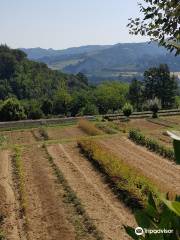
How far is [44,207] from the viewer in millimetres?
14719

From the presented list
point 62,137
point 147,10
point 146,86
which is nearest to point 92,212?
point 147,10

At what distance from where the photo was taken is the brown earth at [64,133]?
107 feet

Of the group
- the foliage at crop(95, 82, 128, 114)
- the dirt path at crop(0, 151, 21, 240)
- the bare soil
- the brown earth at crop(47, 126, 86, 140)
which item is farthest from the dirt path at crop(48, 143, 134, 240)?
the foliage at crop(95, 82, 128, 114)

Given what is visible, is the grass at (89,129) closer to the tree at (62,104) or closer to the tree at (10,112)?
the tree at (10,112)

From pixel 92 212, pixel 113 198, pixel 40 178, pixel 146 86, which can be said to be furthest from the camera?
pixel 146 86

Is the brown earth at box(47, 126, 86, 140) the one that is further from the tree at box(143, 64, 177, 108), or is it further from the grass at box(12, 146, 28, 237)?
the tree at box(143, 64, 177, 108)

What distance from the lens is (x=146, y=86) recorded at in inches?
3027

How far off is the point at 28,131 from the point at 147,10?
33802 mm

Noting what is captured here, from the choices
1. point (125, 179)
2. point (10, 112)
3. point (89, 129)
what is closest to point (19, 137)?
point (89, 129)

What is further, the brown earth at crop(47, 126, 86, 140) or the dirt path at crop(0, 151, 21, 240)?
the brown earth at crop(47, 126, 86, 140)

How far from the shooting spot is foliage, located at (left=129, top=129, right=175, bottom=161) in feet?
76.5

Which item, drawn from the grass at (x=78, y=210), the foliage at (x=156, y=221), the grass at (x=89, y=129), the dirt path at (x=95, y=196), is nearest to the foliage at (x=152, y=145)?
the grass at (x=89, y=129)

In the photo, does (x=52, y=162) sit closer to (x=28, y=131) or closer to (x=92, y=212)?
(x=92, y=212)

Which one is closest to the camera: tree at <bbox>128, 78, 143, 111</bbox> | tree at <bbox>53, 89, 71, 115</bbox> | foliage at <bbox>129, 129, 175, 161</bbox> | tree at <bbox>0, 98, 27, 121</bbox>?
foliage at <bbox>129, 129, 175, 161</bbox>
